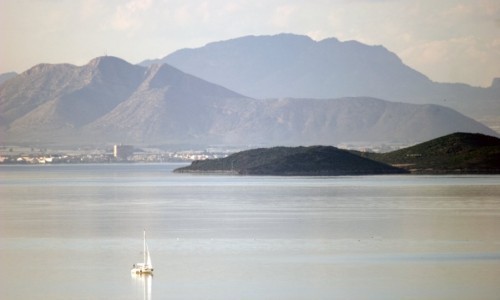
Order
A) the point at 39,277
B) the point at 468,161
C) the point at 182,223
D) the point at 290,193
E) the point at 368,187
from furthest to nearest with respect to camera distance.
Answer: the point at 468,161
the point at 368,187
the point at 290,193
the point at 182,223
the point at 39,277

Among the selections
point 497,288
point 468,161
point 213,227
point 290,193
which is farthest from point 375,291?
point 468,161

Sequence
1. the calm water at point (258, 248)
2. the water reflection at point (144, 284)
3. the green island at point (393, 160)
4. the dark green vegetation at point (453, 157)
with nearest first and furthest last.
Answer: the water reflection at point (144, 284) < the calm water at point (258, 248) < the dark green vegetation at point (453, 157) < the green island at point (393, 160)

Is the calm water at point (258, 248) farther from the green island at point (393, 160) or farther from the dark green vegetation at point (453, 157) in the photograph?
the green island at point (393, 160)

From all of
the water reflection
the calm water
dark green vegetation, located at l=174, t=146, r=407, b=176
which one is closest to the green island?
dark green vegetation, located at l=174, t=146, r=407, b=176

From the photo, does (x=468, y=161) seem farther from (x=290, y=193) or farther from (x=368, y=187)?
(x=290, y=193)

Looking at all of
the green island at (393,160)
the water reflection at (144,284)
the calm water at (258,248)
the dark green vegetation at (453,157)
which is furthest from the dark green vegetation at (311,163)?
the water reflection at (144,284)

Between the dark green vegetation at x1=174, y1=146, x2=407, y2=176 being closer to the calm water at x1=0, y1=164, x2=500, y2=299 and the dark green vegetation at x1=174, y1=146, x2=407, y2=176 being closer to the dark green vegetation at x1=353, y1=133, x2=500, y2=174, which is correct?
the dark green vegetation at x1=353, y1=133, x2=500, y2=174
